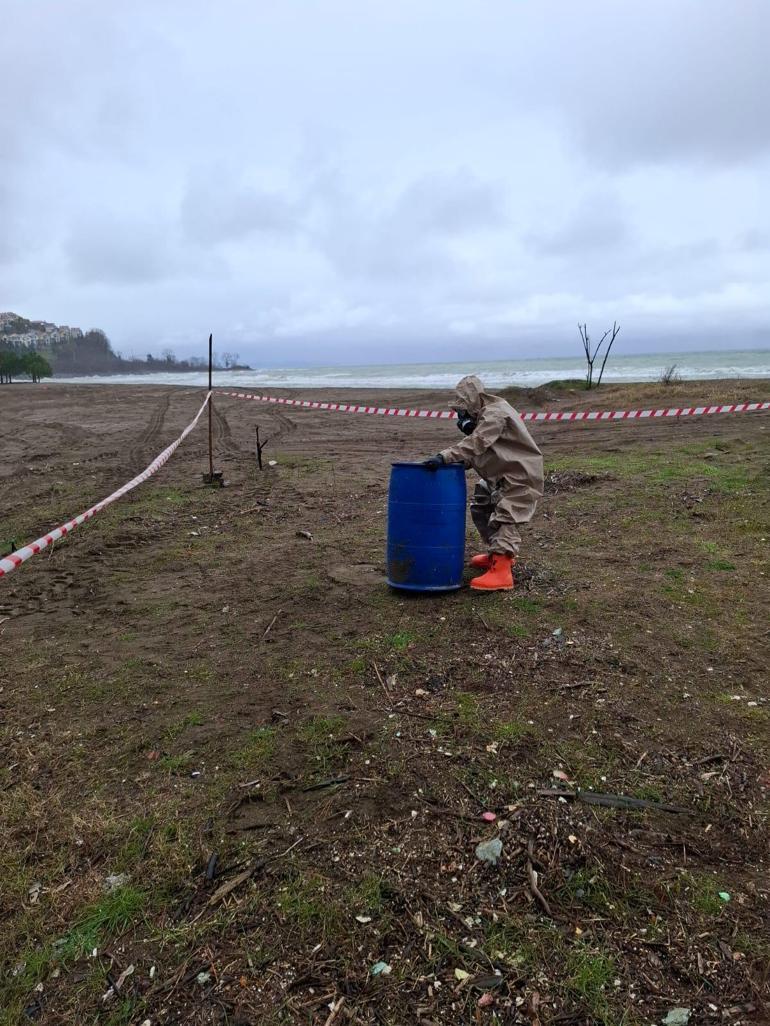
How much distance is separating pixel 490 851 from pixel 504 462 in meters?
2.91

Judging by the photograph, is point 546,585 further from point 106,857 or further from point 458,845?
point 106,857

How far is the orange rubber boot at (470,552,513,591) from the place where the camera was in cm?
481

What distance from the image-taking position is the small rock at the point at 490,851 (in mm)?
2352

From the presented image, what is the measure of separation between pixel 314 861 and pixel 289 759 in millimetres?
628

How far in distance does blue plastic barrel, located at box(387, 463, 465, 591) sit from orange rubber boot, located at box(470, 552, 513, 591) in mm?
197

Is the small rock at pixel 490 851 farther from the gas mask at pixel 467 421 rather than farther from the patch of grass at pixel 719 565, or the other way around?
the patch of grass at pixel 719 565

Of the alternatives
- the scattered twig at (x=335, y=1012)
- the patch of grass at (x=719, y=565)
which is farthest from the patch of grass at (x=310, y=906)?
the patch of grass at (x=719, y=565)

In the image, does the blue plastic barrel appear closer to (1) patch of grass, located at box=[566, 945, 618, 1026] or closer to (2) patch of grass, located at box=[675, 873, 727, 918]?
(2) patch of grass, located at box=[675, 873, 727, 918]

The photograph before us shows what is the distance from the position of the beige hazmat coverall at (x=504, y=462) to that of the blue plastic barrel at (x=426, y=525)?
0.23 m

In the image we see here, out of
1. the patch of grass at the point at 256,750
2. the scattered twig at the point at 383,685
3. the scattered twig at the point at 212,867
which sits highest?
the scattered twig at the point at 383,685

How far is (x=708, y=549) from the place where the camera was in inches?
222

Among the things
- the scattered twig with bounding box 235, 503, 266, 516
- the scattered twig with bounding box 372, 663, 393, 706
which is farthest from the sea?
the scattered twig with bounding box 372, 663, 393, 706

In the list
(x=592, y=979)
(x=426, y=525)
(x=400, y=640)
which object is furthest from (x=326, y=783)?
(x=426, y=525)

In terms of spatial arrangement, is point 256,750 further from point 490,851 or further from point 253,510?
point 253,510
